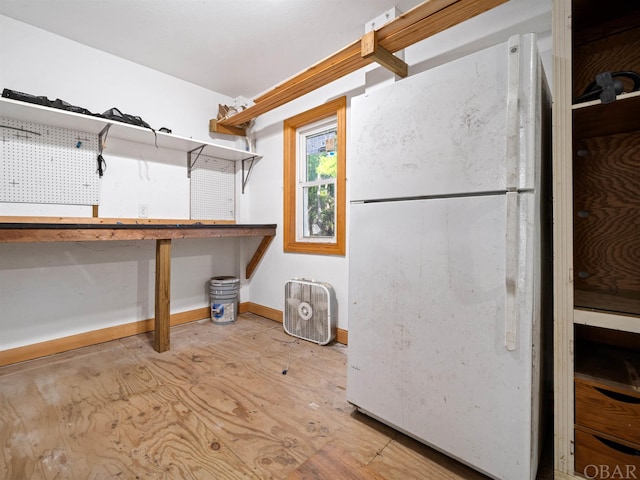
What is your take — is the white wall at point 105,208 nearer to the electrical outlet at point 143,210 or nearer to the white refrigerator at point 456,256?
the electrical outlet at point 143,210

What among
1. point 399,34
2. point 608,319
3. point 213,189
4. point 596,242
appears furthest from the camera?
point 213,189

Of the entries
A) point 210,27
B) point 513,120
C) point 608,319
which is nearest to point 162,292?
point 210,27

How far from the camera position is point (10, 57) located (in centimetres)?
204

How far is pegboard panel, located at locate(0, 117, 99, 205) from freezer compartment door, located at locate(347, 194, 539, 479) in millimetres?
2337

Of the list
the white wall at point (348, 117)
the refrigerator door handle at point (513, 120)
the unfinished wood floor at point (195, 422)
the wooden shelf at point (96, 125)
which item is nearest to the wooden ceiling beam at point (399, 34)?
the white wall at point (348, 117)

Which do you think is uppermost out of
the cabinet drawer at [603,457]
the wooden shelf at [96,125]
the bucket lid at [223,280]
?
the wooden shelf at [96,125]

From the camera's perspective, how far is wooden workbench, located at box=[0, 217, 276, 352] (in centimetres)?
167

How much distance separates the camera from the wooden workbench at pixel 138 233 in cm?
167

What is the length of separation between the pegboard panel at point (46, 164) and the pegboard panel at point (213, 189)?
0.85 metres

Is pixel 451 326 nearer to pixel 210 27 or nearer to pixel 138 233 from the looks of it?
pixel 138 233

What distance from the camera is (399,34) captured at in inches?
67.0

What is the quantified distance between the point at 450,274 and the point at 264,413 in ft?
3.93

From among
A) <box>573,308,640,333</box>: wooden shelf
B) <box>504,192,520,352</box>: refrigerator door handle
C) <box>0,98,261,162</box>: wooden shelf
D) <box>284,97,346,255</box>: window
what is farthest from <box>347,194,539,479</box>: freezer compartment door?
<box>0,98,261,162</box>: wooden shelf

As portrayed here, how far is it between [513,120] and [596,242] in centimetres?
81
